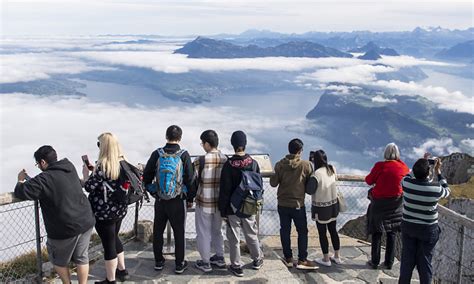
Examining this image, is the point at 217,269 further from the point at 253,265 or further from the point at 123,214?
the point at 123,214

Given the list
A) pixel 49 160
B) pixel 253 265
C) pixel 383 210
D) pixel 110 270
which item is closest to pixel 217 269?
pixel 253 265

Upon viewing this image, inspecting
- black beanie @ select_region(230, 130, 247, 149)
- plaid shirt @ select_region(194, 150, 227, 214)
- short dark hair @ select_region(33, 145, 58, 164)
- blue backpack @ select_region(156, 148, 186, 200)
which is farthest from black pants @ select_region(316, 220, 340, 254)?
short dark hair @ select_region(33, 145, 58, 164)

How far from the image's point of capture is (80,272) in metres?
5.62

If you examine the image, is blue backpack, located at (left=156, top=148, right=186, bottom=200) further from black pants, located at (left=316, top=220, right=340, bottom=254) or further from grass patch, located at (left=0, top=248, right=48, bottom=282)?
grass patch, located at (left=0, top=248, right=48, bottom=282)

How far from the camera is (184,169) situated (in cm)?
629

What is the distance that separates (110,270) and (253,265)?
2180mm

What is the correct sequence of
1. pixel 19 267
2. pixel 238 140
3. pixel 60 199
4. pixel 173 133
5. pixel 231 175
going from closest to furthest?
pixel 60 199 → pixel 173 133 → pixel 238 140 → pixel 231 175 → pixel 19 267

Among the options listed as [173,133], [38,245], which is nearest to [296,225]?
[173,133]

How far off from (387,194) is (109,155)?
158 inches

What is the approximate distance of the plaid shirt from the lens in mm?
6523

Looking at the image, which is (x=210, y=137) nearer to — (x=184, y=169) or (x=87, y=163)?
(x=184, y=169)

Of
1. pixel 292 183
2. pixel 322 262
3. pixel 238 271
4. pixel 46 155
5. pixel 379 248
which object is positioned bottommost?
pixel 322 262

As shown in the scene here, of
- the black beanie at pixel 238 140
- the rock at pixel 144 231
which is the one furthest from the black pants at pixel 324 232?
the rock at pixel 144 231

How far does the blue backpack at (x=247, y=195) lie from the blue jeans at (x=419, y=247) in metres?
1.96
